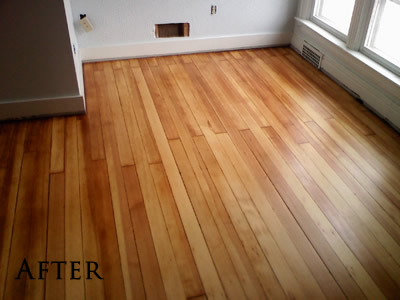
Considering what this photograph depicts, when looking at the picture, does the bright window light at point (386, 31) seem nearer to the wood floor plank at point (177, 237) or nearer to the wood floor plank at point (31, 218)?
the wood floor plank at point (177, 237)

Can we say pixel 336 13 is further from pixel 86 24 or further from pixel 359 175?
pixel 86 24

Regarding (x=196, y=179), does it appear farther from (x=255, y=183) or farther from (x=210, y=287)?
(x=210, y=287)

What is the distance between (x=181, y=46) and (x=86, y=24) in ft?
3.10

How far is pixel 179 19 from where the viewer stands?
3928 mm

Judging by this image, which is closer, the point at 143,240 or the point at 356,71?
the point at 143,240

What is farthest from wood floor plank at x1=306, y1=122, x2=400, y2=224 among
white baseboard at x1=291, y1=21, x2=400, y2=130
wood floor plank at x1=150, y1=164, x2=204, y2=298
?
wood floor plank at x1=150, y1=164, x2=204, y2=298

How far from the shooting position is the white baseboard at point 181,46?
12.8ft

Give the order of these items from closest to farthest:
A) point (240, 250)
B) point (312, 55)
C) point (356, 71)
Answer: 1. point (240, 250)
2. point (356, 71)
3. point (312, 55)

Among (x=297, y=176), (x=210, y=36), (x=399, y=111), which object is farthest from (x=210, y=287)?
(x=210, y=36)

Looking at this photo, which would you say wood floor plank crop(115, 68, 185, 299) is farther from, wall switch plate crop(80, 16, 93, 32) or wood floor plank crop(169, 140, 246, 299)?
wall switch plate crop(80, 16, 93, 32)

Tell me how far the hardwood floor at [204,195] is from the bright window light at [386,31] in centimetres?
46

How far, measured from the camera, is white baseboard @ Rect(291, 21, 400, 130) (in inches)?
117

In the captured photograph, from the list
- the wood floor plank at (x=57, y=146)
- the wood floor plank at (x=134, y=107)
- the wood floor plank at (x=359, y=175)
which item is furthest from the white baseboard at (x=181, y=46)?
the wood floor plank at (x=359, y=175)

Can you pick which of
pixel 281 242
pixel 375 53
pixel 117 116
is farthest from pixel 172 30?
pixel 281 242
